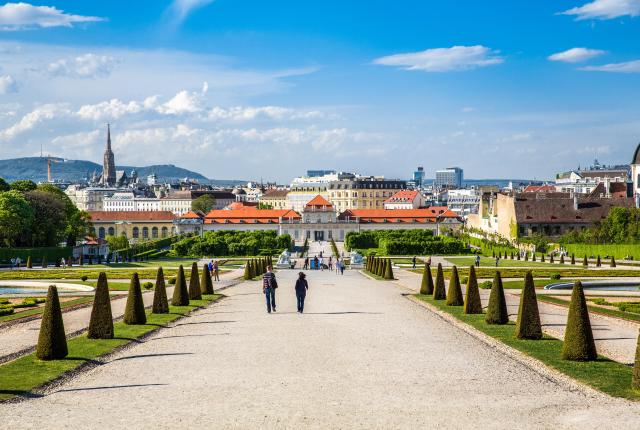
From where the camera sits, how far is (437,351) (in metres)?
20.0

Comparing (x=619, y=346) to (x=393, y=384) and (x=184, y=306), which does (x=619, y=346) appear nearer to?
(x=393, y=384)

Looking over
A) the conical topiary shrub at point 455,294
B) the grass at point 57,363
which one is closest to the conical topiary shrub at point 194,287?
the grass at point 57,363

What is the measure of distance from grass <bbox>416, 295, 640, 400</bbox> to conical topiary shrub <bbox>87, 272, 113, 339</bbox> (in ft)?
33.7

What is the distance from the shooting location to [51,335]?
18.7 meters

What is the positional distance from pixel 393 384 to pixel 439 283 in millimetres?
18067

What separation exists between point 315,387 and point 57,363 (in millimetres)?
6175

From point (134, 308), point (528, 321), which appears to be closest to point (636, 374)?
point (528, 321)

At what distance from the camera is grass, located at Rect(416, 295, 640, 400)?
15.8m

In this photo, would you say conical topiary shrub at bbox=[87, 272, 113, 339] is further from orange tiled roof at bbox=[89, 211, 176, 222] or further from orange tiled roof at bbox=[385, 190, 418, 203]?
orange tiled roof at bbox=[385, 190, 418, 203]

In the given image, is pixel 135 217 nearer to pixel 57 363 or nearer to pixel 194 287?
pixel 194 287

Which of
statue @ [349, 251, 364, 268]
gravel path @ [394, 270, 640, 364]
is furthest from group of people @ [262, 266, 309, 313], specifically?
statue @ [349, 251, 364, 268]

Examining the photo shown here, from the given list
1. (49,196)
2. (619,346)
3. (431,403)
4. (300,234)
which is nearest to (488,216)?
(300,234)

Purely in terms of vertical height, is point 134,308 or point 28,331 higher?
point 134,308

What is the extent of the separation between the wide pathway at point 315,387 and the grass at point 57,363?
22.0 inches
